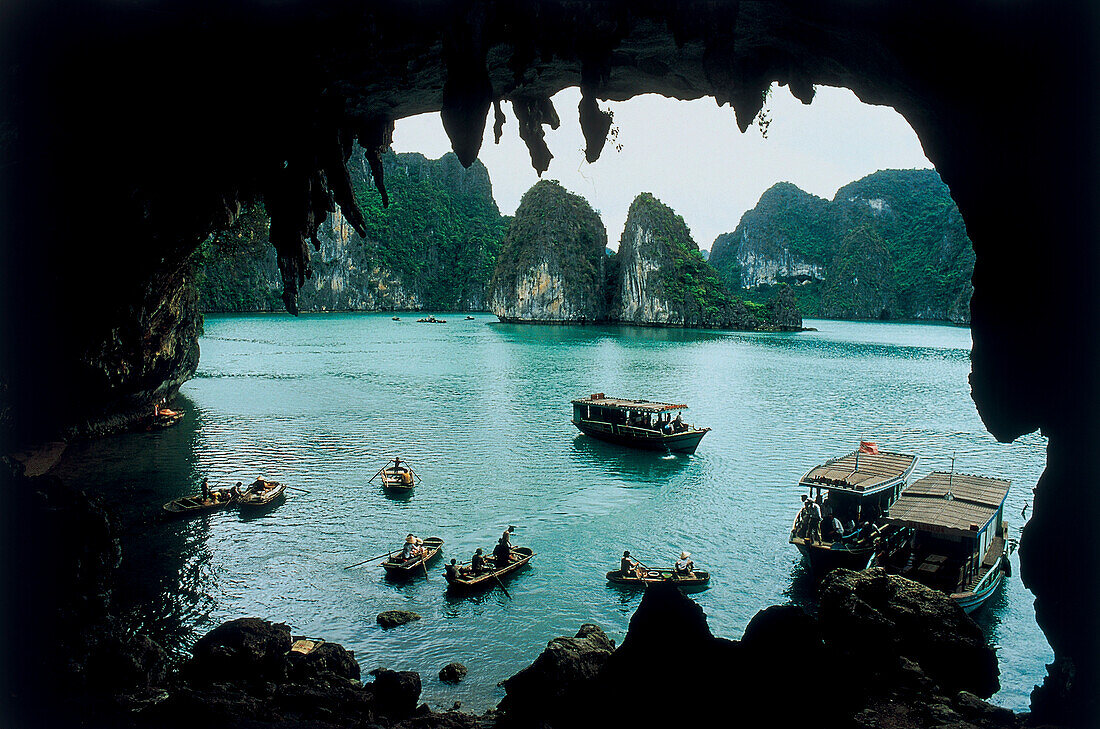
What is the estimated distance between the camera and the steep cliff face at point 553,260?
421 ft

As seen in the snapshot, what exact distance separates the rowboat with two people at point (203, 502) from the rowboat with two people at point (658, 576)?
1421 cm

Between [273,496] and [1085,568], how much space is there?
75.0 feet

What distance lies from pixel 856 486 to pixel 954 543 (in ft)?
9.18

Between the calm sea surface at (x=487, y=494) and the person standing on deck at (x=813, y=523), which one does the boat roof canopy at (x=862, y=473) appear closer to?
the person standing on deck at (x=813, y=523)

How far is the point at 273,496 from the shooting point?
2278cm

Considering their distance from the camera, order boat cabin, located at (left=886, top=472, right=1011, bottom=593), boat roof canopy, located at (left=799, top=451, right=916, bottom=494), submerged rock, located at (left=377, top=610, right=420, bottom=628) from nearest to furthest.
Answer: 1. submerged rock, located at (left=377, top=610, right=420, bottom=628)
2. boat cabin, located at (left=886, top=472, right=1011, bottom=593)
3. boat roof canopy, located at (left=799, top=451, right=916, bottom=494)

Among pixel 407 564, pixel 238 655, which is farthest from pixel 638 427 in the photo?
pixel 238 655

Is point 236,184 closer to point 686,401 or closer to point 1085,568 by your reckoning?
point 1085,568

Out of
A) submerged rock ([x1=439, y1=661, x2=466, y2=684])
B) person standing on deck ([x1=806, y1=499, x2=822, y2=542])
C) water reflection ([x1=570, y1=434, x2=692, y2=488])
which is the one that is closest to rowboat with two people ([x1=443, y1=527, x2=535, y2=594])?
submerged rock ([x1=439, y1=661, x2=466, y2=684])

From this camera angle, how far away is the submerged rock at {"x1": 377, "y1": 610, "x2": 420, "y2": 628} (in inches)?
590

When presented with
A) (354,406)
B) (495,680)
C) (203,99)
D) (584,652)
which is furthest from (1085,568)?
(354,406)

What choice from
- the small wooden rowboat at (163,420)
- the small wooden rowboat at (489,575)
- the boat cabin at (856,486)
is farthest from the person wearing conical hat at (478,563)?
the small wooden rowboat at (163,420)

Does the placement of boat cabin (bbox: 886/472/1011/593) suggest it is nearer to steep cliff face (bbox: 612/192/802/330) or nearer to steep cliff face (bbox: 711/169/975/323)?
steep cliff face (bbox: 612/192/802/330)

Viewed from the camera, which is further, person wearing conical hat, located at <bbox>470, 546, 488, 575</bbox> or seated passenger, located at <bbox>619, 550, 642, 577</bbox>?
seated passenger, located at <bbox>619, 550, 642, 577</bbox>
